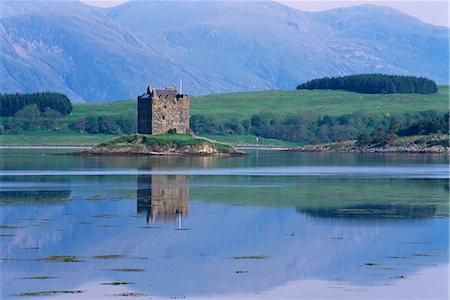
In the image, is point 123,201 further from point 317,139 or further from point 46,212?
point 317,139

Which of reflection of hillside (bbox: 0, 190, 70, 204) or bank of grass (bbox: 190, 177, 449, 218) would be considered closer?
bank of grass (bbox: 190, 177, 449, 218)

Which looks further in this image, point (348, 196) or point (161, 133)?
point (161, 133)

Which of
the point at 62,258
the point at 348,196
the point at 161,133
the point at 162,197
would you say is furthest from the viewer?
the point at 161,133

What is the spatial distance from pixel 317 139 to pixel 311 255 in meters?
165

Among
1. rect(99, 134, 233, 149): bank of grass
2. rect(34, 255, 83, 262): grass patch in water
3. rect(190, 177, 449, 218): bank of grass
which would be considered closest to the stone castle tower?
rect(99, 134, 233, 149): bank of grass

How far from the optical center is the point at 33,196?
58.3 metres

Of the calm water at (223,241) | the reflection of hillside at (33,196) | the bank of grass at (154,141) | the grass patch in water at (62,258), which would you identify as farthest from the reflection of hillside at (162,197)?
the bank of grass at (154,141)

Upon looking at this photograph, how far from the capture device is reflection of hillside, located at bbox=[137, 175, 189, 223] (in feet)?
161

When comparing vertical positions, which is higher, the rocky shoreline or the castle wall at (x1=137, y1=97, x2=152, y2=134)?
the castle wall at (x1=137, y1=97, x2=152, y2=134)

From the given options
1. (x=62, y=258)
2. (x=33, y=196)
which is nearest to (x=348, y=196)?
(x=33, y=196)

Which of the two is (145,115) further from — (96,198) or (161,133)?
(96,198)

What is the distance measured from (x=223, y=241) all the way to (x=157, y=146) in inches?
3676

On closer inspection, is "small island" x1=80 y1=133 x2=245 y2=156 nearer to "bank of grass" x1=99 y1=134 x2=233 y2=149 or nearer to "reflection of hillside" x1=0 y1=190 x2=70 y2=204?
"bank of grass" x1=99 y1=134 x2=233 y2=149

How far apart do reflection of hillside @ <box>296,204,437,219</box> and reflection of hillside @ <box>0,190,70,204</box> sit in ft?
42.2
